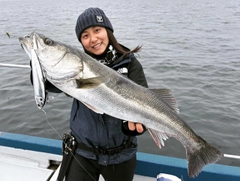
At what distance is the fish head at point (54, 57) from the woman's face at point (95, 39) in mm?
420

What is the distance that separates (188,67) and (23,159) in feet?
27.3

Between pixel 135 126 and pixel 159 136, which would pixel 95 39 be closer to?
pixel 135 126

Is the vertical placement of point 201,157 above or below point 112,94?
below

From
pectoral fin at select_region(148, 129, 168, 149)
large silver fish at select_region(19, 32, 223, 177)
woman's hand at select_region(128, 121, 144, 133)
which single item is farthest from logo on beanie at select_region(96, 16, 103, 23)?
pectoral fin at select_region(148, 129, 168, 149)

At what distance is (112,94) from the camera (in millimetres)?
2438

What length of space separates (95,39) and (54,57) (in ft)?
2.03

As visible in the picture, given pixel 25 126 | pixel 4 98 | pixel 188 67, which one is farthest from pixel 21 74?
pixel 188 67

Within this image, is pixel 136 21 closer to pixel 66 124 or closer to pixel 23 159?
pixel 66 124

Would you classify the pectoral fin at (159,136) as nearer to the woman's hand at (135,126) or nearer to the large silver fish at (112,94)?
the large silver fish at (112,94)

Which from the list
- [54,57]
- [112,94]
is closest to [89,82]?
[112,94]

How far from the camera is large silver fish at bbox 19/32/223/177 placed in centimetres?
234

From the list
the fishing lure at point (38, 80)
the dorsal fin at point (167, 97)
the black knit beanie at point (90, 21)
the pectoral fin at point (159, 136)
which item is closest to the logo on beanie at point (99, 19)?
the black knit beanie at point (90, 21)

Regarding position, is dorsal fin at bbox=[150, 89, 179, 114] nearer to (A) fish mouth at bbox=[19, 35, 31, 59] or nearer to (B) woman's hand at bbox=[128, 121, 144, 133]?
(B) woman's hand at bbox=[128, 121, 144, 133]

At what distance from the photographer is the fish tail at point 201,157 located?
259 centimetres
